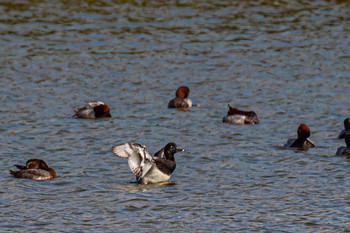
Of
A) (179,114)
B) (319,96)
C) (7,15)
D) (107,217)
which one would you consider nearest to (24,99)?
(179,114)

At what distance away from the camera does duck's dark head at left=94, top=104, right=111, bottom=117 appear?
2364cm

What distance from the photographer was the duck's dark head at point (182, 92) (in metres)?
25.6

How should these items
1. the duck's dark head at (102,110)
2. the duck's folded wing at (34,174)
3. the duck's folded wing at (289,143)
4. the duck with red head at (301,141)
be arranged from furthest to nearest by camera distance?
the duck's dark head at (102,110) → the duck's folded wing at (289,143) → the duck with red head at (301,141) → the duck's folded wing at (34,174)

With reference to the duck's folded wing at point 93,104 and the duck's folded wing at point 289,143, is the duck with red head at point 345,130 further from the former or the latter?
the duck's folded wing at point 93,104

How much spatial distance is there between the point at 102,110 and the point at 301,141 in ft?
18.5

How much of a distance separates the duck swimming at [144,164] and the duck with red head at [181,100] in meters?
7.43

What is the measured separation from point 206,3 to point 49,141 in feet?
75.7

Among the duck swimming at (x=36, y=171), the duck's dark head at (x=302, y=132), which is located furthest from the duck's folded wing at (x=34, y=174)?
the duck's dark head at (x=302, y=132)

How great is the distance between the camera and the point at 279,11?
41.1 metres

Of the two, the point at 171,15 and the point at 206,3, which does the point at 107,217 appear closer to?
the point at 171,15

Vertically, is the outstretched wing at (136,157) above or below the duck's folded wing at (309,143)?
above

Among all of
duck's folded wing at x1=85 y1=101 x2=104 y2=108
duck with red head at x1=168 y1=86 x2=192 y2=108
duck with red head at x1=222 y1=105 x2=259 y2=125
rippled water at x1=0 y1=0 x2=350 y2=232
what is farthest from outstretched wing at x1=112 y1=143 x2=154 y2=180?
duck with red head at x1=168 y1=86 x2=192 y2=108

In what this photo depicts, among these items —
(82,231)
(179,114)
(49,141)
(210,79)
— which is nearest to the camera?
(82,231)

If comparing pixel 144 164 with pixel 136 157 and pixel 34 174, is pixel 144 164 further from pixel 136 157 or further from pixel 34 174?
pixel 34 174
